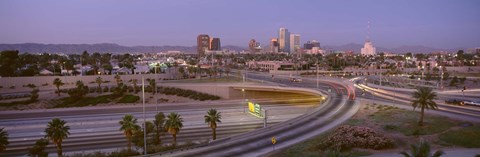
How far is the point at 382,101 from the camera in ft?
195

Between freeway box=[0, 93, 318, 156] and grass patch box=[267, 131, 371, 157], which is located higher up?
grass patch box=[267, 131, 371, 157]

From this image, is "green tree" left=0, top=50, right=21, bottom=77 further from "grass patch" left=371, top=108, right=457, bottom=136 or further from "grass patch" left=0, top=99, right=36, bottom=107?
"grass patch" left=371, top=108, right=457, bottom=136

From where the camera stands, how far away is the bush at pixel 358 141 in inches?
1291

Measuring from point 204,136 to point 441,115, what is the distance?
28.3 metres

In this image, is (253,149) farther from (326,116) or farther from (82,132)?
(82,132)

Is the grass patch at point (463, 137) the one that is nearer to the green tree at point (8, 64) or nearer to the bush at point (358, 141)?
the bush at point (358, 141)

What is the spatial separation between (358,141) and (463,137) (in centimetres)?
980

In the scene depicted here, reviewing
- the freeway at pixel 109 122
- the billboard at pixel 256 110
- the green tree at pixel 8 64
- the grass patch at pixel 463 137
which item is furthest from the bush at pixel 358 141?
the green tree at pixel 8 64

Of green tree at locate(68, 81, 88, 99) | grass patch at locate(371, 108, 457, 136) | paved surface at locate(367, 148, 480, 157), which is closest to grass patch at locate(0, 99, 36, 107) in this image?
green tree at locate(68, 81, 88, 99)

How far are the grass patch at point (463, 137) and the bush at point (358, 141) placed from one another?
5.47m

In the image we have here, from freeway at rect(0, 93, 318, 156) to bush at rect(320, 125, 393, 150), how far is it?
581 inches

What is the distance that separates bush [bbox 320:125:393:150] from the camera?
32781 mm

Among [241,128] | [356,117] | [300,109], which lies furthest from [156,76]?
[356,117]

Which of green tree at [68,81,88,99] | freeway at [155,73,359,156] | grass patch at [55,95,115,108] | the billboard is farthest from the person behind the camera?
green tree at [68,81,88,99]
